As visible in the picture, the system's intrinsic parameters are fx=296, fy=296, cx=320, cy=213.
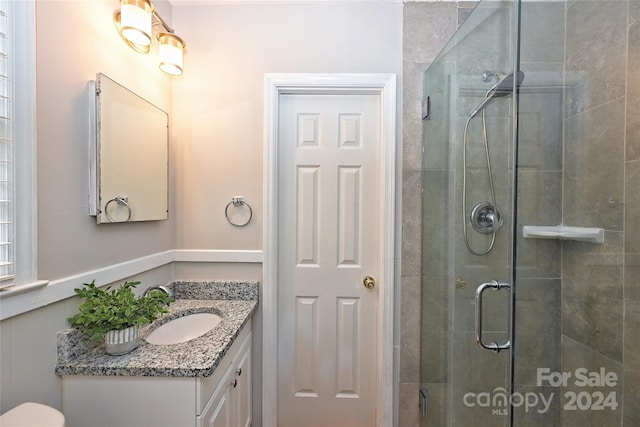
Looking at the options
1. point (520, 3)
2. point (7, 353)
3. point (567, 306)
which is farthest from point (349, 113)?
point (7, 353)

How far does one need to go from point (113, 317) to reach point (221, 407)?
0.58 m

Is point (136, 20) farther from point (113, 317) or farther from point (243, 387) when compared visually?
point (243, 387)

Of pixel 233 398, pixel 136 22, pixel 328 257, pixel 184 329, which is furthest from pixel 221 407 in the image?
pixel 136 22

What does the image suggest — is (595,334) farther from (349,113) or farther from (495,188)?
(349,113)

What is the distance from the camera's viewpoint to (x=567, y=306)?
1312 mm

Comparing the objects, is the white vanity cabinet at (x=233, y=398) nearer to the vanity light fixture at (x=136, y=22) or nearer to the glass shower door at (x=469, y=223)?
the glass shower door at (x=469, y=223)

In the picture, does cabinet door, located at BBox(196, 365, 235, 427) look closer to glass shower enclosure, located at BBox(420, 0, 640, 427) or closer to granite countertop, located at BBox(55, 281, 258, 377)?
granite countertop, located at BBox(55, 281, 258, 377)

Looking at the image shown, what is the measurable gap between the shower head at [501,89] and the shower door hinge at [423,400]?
152cm

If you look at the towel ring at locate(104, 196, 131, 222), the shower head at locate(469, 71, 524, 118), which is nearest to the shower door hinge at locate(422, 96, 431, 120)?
the shower head at locate(469, 71, 524, 118)

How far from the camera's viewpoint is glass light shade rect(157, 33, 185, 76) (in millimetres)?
1531

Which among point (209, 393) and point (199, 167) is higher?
point (199, 167)

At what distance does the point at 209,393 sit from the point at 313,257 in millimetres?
905

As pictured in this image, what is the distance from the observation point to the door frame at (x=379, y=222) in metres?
1.70

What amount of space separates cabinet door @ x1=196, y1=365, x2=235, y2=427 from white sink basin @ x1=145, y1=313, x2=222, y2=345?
0.29 meters
